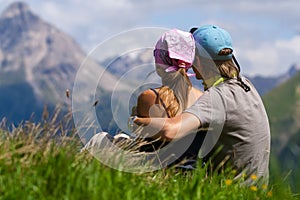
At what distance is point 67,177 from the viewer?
378 cm

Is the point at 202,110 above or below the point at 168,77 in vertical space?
below

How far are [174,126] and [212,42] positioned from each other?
135 centimetres

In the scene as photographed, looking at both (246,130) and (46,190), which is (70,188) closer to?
(46,190)

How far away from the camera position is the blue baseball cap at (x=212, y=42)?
683 cm

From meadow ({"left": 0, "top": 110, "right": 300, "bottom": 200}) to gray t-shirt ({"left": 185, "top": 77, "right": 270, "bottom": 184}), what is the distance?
1301mm

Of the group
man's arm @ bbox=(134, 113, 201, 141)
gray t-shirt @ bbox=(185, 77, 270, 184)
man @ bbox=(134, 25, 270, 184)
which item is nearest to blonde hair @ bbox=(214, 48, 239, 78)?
man @ bbox=(134, 25, 270, 184)

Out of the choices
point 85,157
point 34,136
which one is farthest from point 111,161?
point 34,136

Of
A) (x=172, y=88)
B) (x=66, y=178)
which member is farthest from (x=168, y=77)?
(x=66, y=178)

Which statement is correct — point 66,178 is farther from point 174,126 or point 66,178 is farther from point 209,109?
point 209,109

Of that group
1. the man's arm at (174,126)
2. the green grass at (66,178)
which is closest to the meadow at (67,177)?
the green grass at (66,178)

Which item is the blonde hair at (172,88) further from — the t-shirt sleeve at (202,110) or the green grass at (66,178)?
the green grass at (66,178)

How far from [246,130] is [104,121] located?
1827 mm

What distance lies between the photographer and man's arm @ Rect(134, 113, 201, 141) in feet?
19.5

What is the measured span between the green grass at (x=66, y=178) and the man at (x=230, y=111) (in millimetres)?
1430
